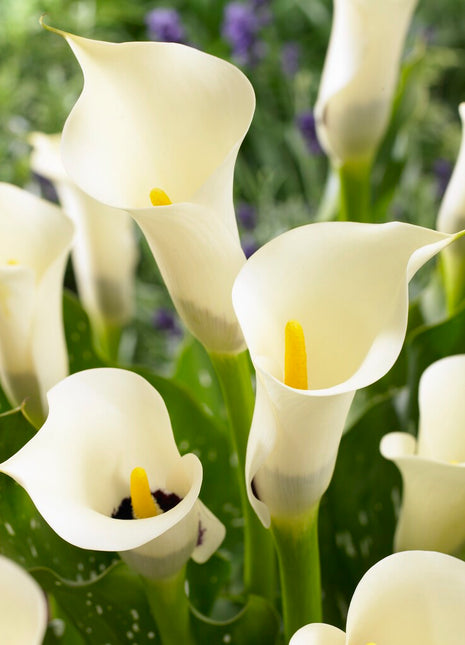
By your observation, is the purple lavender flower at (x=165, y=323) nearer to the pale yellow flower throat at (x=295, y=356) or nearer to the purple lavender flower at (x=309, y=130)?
the purple lavender flower at (x=309, y=130)

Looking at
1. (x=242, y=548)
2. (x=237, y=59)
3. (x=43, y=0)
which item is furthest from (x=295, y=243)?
(x=43, y=0)

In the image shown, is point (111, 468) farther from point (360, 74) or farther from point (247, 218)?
point (247, 218)

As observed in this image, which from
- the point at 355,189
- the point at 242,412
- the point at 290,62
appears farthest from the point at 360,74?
the point at 290,62

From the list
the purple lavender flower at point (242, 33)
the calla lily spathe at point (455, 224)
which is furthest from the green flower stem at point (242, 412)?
the purple lavender flower at point (242, 33)

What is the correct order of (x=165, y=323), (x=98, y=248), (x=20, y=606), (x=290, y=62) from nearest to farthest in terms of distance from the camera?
(x=20, y=606), (x=98, y=248), (x=165, y=323), (x=290, y=62)

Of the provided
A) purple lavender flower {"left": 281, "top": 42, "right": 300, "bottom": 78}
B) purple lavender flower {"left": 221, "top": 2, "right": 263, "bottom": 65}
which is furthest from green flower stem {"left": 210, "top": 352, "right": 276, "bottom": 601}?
purple lavender flower {"left": 281, "top": 42, "right": 300, "bottom": 78}

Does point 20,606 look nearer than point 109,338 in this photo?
Yes
